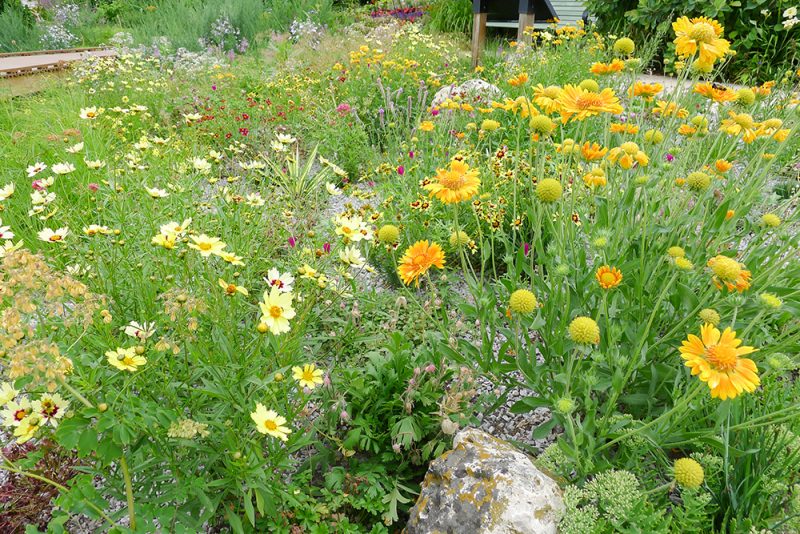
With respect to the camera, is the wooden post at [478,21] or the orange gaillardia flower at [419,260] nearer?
the orange gaillardia flower at [419,260]

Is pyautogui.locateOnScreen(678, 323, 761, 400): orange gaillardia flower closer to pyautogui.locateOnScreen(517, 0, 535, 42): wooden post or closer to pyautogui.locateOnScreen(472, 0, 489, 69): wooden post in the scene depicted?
pyautogui.locateOnScreen(472, 0, 489, 69): wooden post

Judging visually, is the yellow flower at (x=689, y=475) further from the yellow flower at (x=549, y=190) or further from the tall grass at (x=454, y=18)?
the tall grass at (x=454, y=18)

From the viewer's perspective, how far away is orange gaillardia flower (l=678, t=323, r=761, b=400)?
117cm

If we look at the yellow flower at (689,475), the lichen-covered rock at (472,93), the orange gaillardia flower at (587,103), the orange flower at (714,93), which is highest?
the orange gaillardia flower at (587,103)

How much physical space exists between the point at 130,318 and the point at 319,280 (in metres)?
0.90

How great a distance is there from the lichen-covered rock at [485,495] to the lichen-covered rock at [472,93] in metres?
3.13

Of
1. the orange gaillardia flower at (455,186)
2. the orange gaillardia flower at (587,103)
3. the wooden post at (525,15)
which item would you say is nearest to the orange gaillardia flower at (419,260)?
the orange gaillardia flower at (455,186)

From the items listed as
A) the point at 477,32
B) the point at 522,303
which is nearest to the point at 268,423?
the point at 522,303

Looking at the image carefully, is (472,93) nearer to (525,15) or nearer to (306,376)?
(306,376)

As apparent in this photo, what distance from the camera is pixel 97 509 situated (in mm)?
1327

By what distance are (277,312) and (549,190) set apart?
89 centimetres

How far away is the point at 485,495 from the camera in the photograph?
1.48 meters

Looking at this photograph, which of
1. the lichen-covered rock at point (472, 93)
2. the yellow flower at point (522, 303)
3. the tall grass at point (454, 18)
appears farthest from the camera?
the tall grass at point (454, 18)

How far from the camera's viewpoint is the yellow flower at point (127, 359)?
1.37m
